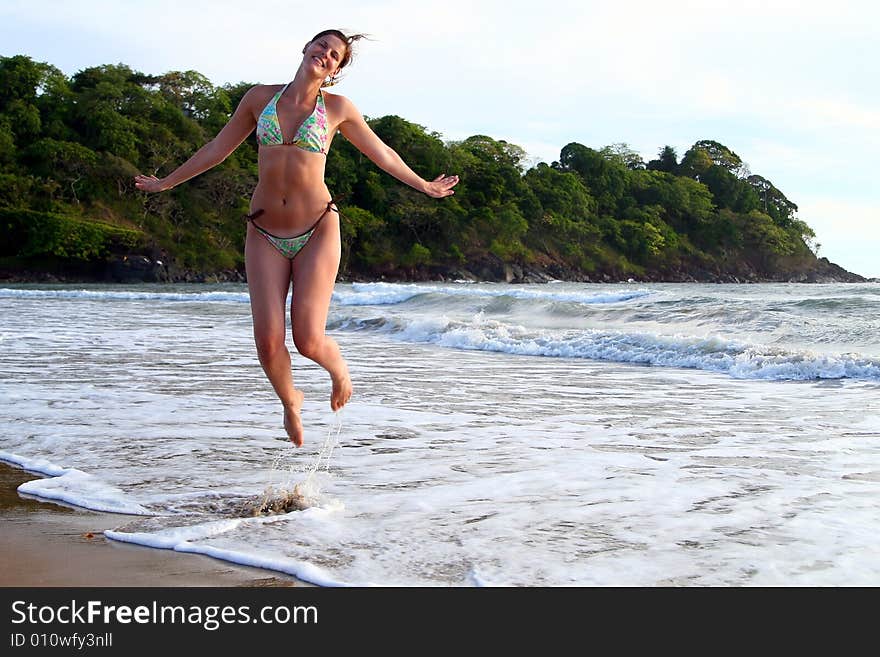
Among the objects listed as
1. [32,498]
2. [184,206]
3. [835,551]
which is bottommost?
[32,498]

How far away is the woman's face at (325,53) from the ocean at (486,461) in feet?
6.28

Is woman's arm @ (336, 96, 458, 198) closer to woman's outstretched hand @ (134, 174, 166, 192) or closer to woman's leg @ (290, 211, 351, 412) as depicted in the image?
woman's leg @ (290, 211, 351, 412)

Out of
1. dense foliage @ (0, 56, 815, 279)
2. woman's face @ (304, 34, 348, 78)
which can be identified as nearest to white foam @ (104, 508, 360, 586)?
woman's face @ (304, 34, 348, 78)

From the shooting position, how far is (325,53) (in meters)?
4.06

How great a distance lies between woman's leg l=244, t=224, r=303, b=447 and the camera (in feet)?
13.4

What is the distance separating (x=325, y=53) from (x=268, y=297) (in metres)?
1.06

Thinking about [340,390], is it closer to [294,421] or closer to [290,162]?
[294,421]

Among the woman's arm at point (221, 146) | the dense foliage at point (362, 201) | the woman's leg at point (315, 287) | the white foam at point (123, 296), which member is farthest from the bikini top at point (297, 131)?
the dense foliage at point (362, 201)

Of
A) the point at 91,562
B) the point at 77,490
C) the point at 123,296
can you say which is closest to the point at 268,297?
the point at 91,562

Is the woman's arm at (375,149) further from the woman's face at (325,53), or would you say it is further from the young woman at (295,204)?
the woman's face at (325,53)

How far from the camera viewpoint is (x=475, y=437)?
632cm

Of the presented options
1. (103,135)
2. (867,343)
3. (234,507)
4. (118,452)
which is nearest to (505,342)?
(867,343)
